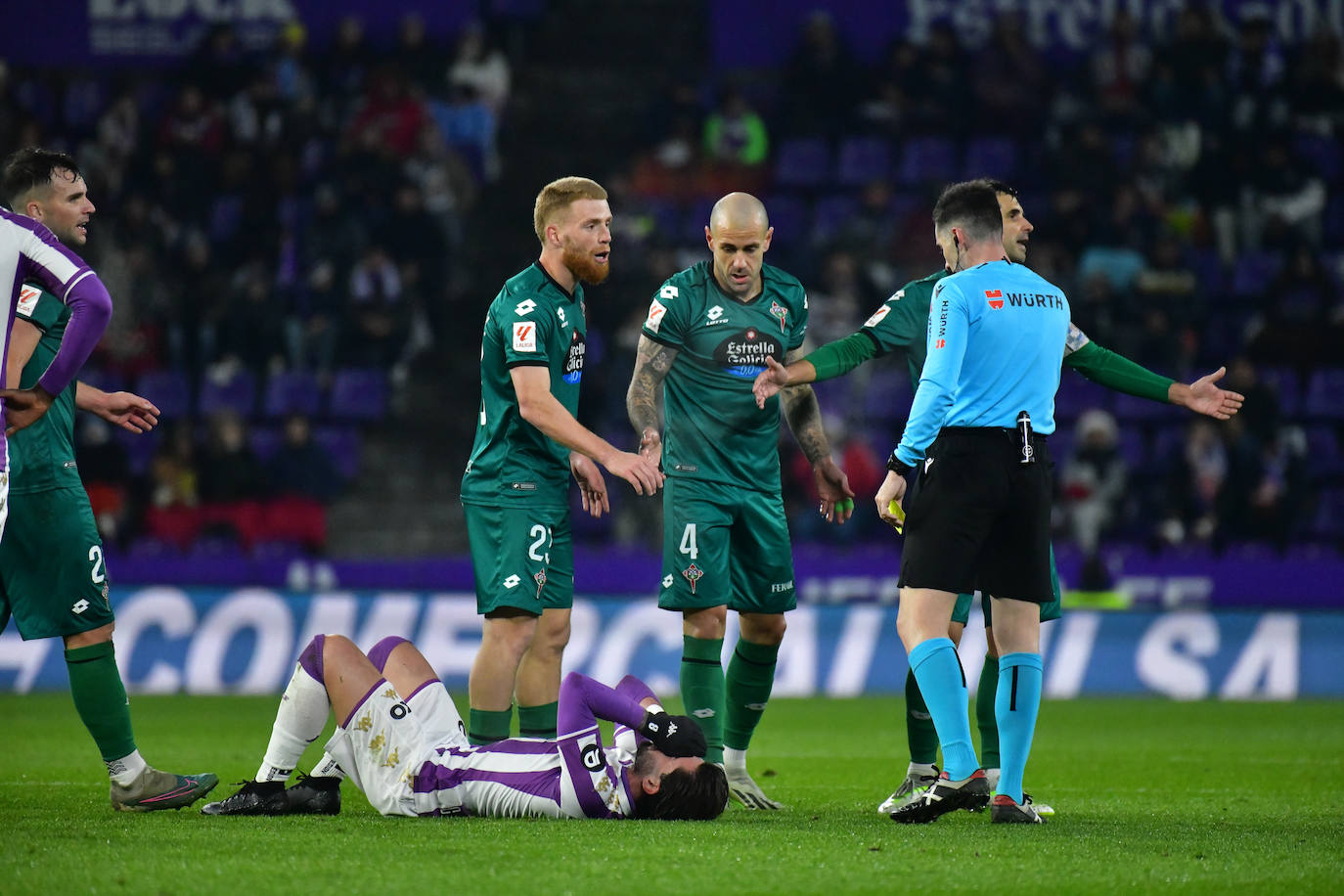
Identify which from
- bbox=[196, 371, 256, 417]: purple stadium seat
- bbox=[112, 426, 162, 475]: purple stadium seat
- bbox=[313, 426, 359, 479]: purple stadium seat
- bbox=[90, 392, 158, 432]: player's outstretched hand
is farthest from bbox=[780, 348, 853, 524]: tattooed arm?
bbox=[196, 371, 256, 417]: purple stadium seat

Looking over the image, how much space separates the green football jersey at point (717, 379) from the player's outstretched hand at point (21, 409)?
8.53 ft

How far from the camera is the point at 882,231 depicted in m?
17.7

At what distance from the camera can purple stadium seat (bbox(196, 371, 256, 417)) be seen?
17.2 m

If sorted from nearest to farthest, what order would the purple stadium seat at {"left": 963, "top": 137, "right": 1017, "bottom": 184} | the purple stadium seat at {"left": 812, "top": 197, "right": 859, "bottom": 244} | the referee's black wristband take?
the referee's black wristband → the purple stadium seat at {"left": 812, "top": 197, "right": 859, "bottom": 244} → the purple stadium seat at {"left": 963, "top": 137, "right": 1017, "bottom": 184}

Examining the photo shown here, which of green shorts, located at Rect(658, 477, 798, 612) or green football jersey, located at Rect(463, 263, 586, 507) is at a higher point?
green football jersey, located at Rect(463, 263, 586, 507)

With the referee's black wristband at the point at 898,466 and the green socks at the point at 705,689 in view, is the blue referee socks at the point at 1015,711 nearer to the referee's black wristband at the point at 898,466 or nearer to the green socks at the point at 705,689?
the referee's black wristband at the point at 898,466

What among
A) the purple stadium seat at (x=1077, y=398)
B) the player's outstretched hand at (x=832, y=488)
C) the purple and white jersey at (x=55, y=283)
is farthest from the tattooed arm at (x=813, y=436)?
the purple stadium seat at (x=1077, y=398)

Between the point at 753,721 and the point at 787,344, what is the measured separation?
5.66 feet

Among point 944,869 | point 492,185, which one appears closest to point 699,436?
point 944,869

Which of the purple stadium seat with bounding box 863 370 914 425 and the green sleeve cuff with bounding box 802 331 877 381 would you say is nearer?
the green sleeve cuff with bounding box 802 331 877 381

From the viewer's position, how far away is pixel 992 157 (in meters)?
18.6

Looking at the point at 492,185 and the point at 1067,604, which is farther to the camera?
the point at 492,185

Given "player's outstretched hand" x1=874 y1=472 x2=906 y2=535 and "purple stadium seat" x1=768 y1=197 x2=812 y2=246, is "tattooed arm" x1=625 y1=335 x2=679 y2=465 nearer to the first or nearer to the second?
"player's outstretched hand" x1=874 y1=472 x2=906 y2=535

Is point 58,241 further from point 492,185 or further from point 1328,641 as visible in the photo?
point 492,185
